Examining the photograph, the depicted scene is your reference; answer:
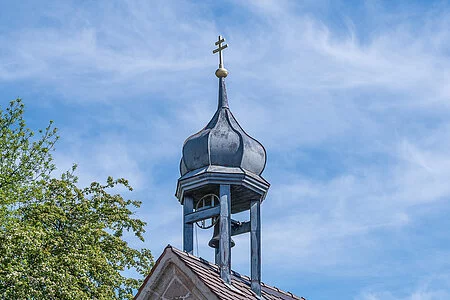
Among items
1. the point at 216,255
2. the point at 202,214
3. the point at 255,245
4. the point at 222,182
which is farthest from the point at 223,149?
the point at 216,255

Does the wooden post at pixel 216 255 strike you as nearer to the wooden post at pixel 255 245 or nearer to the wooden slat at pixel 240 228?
the wooden slat at pixel 240 228

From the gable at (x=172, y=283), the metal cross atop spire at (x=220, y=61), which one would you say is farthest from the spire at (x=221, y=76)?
the gable at (x=172, y=283)

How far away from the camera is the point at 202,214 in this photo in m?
14.4

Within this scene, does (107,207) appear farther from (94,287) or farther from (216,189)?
(216,189)

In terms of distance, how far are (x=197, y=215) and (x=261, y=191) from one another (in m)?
1.10

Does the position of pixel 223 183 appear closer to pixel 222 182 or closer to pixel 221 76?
pixel 222 182

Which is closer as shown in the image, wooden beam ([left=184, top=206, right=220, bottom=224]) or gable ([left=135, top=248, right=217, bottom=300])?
gable ([left=135, top=248, right=217, bottom=300])

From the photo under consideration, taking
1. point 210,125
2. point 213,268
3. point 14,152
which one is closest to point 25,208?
point 14,152

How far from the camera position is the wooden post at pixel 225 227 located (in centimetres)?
1366

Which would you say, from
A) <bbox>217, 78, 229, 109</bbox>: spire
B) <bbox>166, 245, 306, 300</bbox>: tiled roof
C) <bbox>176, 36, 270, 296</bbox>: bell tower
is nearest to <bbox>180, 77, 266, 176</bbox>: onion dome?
<bbox>176, 36, 270, 296</bbox>: bell tower

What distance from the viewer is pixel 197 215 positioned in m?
14.4

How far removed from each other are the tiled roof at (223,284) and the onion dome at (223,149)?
5.55 feet

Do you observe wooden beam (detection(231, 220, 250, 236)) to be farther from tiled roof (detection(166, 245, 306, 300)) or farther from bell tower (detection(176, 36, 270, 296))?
tiled roof (detection(166, 245, 306, 300))

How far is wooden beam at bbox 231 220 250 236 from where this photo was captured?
1475cm
